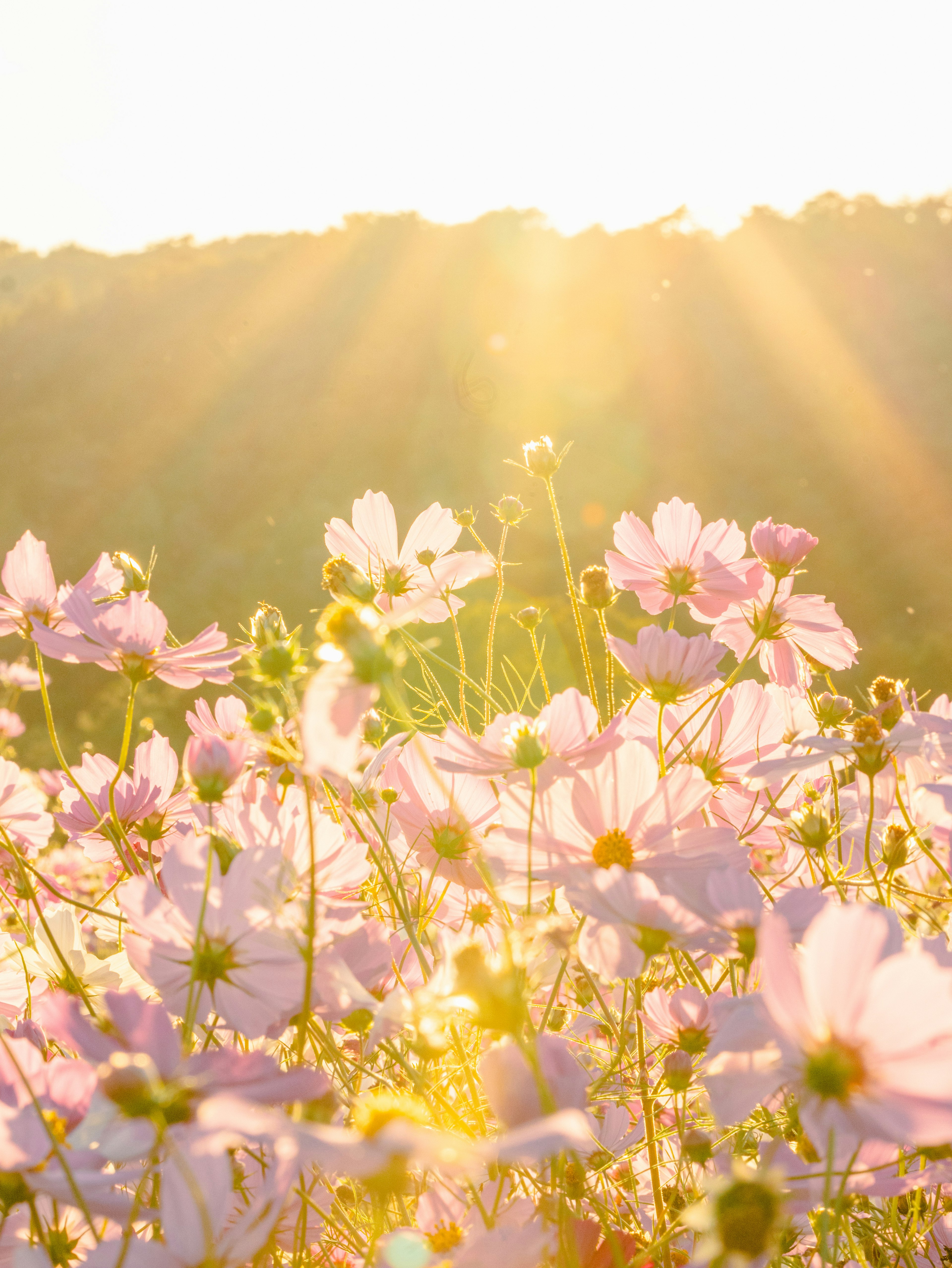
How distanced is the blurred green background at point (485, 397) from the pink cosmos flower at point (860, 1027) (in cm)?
414

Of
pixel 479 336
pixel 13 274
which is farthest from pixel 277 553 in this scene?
pixel 13 274

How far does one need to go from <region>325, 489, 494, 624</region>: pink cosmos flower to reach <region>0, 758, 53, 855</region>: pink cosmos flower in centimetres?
27

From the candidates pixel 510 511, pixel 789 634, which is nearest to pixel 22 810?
pixel 510 511

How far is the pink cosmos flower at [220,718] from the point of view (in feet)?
1.95

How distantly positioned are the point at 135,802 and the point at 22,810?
0.40ft

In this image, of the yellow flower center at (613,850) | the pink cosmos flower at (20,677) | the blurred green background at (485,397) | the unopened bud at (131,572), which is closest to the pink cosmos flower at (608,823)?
the yellow flower center at (613,850)

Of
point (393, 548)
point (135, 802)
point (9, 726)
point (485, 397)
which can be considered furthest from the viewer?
point (485, 397)

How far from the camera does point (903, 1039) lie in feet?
0.77

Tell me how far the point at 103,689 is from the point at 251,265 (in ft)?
26.5

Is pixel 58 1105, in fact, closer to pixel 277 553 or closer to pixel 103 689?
pixel 103 689

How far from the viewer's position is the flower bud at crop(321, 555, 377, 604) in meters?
0.39

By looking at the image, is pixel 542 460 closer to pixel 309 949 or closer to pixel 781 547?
pixel 781 547

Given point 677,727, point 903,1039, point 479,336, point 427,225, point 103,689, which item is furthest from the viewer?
point 427,225

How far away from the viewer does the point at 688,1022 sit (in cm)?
45
